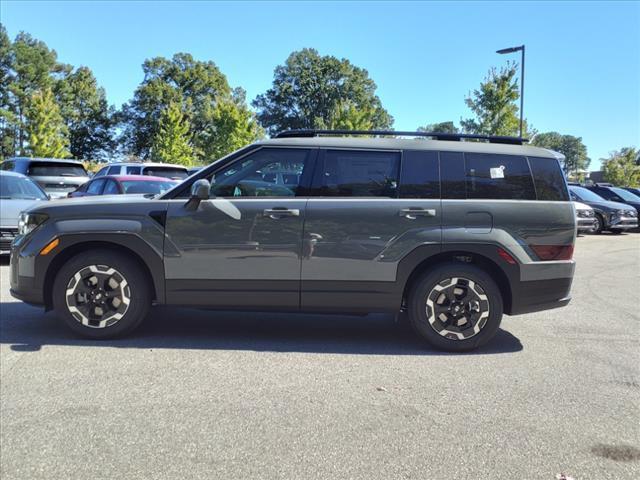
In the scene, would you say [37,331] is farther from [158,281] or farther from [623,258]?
[623,258]

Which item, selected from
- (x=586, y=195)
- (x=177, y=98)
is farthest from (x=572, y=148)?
(x=586, y=195)

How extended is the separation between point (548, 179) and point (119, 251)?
4025 mm

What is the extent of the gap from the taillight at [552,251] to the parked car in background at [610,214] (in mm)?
14814

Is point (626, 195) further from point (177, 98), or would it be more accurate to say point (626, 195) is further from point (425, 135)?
point (177, 98)

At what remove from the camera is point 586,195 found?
19.3 meters

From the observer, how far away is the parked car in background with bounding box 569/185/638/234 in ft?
60.0

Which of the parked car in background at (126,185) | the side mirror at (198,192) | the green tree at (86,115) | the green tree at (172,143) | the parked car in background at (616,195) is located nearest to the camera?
the side mirror at (198,192)

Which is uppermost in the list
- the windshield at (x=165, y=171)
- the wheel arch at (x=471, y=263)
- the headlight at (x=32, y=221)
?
the windshield at (x=165, y=171)

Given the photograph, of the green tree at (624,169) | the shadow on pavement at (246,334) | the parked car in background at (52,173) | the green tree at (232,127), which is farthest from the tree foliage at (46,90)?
the green tree at (624,169)

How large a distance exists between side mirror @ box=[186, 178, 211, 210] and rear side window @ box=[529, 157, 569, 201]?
2.96 meters

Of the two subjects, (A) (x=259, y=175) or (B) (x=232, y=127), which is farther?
(B) (x=232, y=127)

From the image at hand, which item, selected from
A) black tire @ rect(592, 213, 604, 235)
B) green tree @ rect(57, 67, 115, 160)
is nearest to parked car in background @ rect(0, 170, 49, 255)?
black tire @ rect(592, 213, 604, 235)

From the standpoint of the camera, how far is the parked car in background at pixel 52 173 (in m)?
14.9

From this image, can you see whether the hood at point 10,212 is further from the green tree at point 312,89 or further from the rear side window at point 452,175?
the green tree at point 312,89
